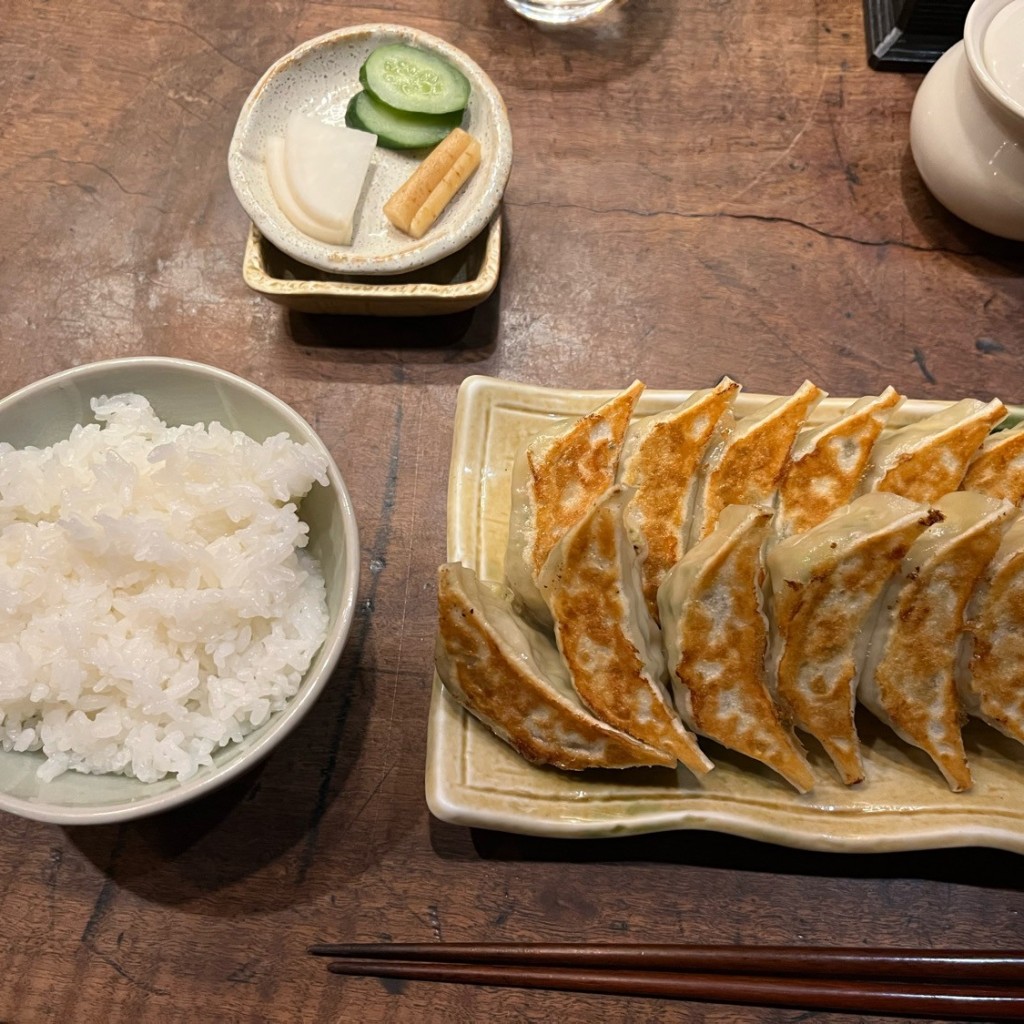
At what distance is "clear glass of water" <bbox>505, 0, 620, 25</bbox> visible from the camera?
3074 millimetres

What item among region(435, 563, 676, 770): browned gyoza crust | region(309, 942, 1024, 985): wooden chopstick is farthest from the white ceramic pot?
region(309, 942, 1024, 985): wooden chopstick

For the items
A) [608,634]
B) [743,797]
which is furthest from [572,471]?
[743,797]

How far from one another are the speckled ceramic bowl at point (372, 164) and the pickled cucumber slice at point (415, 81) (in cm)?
3

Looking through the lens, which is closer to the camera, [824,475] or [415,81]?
[824,475]

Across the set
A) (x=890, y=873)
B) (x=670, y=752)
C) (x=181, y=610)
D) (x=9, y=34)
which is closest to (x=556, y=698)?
(x=670, y=752)

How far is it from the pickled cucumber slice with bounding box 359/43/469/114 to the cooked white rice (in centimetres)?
138

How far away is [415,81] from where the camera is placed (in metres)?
2.63

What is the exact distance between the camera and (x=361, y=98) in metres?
2.69

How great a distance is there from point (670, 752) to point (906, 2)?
2.72 m

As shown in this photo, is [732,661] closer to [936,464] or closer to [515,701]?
[515,701]

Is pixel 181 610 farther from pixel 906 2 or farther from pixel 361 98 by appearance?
pixel 906 2

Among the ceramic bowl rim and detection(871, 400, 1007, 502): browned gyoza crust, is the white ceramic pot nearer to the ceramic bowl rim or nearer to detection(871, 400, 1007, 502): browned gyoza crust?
the ceramic bowl rim

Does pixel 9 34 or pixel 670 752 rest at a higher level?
pixel 9 34

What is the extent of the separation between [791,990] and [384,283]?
6.74 ft
